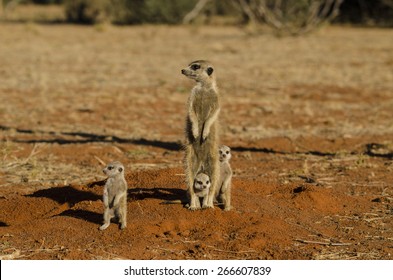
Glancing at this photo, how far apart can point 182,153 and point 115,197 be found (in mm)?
4417

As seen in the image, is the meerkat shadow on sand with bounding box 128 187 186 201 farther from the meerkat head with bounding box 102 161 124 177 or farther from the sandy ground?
the meerkat head with bounding box 102 161 124 177

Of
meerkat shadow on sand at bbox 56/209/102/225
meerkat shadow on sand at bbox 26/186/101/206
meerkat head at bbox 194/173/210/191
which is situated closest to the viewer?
meerkat shadow on sand at bbox 56/209/102/225

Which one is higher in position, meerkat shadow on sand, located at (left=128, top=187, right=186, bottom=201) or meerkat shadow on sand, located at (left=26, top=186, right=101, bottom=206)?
meerkat shadow on sand, located at (left=128, top=187, right=186, bottom=201)

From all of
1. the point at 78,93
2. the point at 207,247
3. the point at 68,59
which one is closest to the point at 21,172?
the point at 207,247

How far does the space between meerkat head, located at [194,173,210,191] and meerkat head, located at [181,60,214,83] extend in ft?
3.12

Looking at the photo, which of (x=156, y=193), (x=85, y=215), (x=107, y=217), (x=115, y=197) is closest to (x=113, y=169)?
(x=115, y=197)

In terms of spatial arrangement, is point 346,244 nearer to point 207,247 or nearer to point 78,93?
point 207,247

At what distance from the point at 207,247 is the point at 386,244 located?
161 centimetres

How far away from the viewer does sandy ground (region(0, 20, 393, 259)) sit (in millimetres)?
6477

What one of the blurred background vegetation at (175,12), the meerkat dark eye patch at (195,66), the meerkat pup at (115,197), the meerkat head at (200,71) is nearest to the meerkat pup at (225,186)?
the meerkat head at (200,71)

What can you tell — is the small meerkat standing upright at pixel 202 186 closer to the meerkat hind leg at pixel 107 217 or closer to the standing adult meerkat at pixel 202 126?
the standing adult meerkat at pixel 202 126

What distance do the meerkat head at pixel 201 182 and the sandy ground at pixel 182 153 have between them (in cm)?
26

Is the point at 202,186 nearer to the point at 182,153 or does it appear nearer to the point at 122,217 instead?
the point at 122,217

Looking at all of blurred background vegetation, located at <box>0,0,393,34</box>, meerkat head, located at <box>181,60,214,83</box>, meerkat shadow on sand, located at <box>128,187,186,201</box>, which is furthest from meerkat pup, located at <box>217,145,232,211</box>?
blurred background vegetation, located at <box>0,0,393,34</box>
